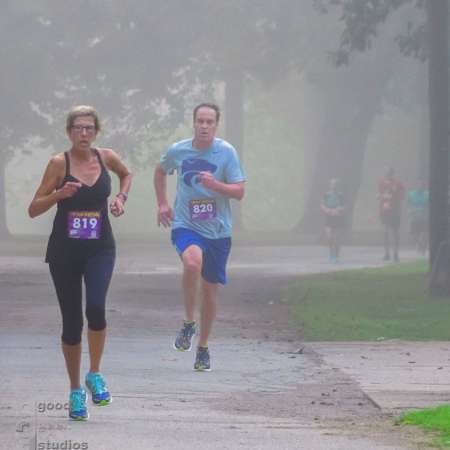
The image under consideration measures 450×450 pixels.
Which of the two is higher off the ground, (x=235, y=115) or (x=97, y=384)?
(x=235, y=115)

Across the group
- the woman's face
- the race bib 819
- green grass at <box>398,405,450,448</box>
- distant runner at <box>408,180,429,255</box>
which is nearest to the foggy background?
distant runner at <box>408,180,429,255</box>

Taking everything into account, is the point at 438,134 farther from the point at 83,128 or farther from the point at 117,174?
the point at 83,128

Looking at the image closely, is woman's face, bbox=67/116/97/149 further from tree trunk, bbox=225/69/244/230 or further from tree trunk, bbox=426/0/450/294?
tree trunk, bbox=225/69/244/230

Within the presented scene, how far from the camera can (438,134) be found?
792 inches

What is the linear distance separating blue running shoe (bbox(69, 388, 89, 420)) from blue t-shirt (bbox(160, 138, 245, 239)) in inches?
116

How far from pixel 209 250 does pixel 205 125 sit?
93 centimetres

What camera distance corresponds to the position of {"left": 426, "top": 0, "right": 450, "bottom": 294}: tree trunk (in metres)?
20.0

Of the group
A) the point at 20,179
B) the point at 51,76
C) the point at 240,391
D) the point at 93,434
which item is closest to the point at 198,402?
the point at 240,391

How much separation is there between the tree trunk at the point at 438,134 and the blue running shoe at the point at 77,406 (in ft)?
37.5

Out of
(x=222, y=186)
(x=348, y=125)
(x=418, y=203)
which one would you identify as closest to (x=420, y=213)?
(x=418, y=203)

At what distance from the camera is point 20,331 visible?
1499 centimetres

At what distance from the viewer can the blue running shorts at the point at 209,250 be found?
11680mm

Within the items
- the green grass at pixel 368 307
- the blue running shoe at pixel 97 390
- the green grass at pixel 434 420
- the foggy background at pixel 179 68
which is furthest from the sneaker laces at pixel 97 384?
the foggy background at pixel 179 68

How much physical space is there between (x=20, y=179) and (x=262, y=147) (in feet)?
51.3
